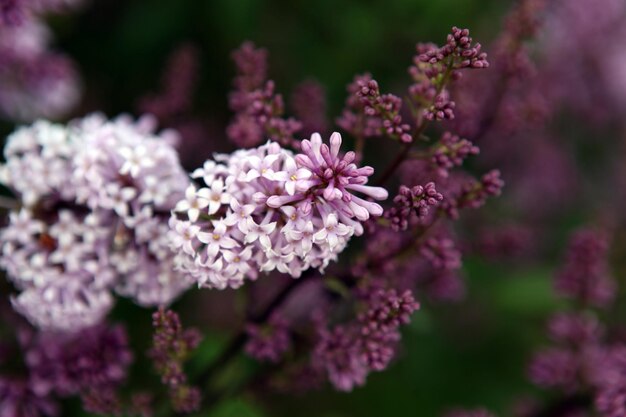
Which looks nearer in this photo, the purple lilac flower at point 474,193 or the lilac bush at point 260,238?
the lilac bush at point 260,238

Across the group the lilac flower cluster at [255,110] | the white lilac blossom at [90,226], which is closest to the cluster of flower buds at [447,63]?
the lilac flower cluster at [255,110]

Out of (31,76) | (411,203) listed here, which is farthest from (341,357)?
(31,76)

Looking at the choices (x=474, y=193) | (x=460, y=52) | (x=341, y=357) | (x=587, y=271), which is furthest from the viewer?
(x=587, y=271)

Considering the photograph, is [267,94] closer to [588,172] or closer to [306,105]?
[306,105]

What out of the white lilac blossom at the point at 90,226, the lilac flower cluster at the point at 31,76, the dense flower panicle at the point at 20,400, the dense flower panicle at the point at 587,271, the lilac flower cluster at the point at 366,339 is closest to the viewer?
the lilac flower cluster at the point at 366,339

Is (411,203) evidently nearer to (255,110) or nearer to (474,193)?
(474,193)

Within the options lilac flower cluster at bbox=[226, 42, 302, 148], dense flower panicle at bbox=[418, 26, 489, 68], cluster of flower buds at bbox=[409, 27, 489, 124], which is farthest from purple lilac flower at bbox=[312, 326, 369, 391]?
dense flower panicle at bbox=[418, 26, 489, 68]

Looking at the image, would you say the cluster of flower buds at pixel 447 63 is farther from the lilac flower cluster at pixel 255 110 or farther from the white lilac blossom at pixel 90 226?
the white lilac blossom at pixel 90 226
